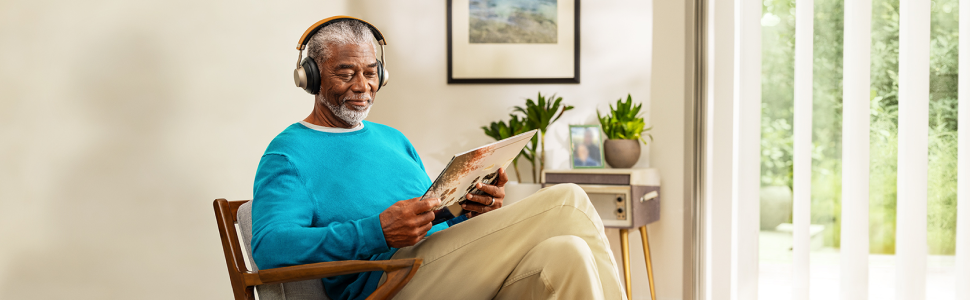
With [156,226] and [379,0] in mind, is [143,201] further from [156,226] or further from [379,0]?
[379,0]

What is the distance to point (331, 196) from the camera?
1275 mm

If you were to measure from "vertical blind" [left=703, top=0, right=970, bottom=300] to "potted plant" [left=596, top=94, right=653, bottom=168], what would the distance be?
0.30m

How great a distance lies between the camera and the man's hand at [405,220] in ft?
3.69

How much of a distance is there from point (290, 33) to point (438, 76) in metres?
0.91

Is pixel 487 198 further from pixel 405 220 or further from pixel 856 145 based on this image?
pixel 856 145

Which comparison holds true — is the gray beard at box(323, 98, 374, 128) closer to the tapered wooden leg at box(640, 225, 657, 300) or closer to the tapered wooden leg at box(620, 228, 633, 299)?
the tapered wooden leg at box(620, 228, 633, 299)

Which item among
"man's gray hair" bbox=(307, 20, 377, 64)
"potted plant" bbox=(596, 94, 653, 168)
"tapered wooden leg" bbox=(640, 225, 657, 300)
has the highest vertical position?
"man's gray hair" bbox=(307, 20, 377, 64)

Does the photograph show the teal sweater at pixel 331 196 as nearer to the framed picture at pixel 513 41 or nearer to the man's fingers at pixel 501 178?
the man's fingers at pixel 501 178

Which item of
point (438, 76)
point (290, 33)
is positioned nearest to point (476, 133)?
point (438, 76)

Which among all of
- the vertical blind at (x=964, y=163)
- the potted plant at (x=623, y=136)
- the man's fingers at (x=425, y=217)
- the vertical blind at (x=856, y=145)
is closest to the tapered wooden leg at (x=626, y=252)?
the potted plant at (x=623, y=136)

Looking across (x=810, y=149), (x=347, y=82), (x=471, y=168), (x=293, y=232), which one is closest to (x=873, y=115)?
(x=810, y=149)

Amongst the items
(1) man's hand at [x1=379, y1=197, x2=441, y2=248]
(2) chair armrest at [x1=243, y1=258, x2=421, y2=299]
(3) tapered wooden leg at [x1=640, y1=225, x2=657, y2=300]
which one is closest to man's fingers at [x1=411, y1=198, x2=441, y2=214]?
(1) man's hand at [x1=379, y1=197, x2=441, y2=248]

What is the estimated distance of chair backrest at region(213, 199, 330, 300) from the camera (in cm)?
117

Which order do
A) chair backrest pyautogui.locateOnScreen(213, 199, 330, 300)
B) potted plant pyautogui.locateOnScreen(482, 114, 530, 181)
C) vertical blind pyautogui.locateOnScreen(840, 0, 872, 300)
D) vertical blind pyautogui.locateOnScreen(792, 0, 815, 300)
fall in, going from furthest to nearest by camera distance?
1. potted plant pyautogui.locateOnScreen(482, 114, 530, 181)
2. vertical blind pyautogui.locateOnScreen(792, 0, 815, 300)
3. vertical blind pyautogui.locateOnScreen(840, 0, 872, 300)
4. chair backrest pyautogui.locateOnScreen(213, 199, 330, 300)
